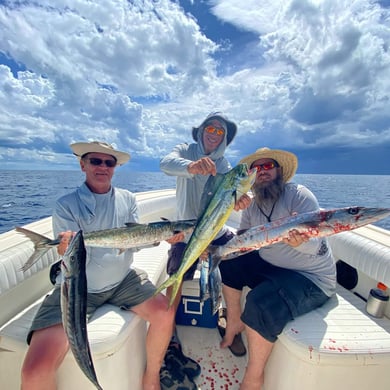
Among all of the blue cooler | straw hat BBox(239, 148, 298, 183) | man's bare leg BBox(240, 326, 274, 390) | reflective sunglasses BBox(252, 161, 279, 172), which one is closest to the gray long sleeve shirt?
straw hat BBox(239, 148, 298, 183)

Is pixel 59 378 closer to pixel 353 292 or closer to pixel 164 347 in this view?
pixel 164 347

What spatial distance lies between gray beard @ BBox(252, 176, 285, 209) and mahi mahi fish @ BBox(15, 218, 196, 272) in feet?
3.16

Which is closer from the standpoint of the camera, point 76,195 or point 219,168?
point 76,195

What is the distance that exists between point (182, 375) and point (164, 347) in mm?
406

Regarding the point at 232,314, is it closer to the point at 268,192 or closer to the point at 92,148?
the point at 268,192

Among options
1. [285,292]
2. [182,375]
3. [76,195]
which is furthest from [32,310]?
[285,292]

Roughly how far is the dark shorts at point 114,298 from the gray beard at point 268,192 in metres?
1.45

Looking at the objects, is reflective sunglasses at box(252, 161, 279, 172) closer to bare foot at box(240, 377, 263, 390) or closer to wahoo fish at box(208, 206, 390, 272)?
wahoo fish at box(208, 206, 390, 272)

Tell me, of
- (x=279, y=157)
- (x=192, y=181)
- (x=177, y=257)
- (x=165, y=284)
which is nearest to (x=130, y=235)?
(x=165, y=284)

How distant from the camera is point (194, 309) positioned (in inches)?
124

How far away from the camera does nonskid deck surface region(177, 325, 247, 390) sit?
242cm

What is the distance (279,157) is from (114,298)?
226 cm

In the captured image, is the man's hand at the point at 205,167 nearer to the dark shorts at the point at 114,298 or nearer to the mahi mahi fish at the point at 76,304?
the mahi mahi fish at the point at 76,304

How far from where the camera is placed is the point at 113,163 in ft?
8.02
